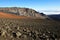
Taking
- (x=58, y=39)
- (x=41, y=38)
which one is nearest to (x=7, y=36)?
(x=41, y=38)

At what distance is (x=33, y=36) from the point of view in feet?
32.7

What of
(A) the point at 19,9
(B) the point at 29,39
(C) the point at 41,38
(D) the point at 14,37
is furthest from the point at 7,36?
(A) the point at 19,9

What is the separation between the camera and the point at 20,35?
9750 mm

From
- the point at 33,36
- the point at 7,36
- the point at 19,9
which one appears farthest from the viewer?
the point at 19,9

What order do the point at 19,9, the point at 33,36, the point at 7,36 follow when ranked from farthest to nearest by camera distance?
1. the point at 19,9
2. the point at 33,36
3. the point at 7,36

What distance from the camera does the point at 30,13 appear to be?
1917 inches

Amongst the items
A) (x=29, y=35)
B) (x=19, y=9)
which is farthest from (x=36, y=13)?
(x=29, y=35)

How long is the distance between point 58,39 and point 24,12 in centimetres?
3884

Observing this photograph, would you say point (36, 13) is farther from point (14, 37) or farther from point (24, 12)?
point (14, 37)

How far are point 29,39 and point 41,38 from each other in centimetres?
70

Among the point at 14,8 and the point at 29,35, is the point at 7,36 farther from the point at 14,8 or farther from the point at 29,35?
the point at 14,8

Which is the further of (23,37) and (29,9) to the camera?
(29,9)

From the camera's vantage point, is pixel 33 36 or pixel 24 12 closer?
pixel 33 36

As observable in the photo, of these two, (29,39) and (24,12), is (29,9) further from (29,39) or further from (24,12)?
(29,39)
